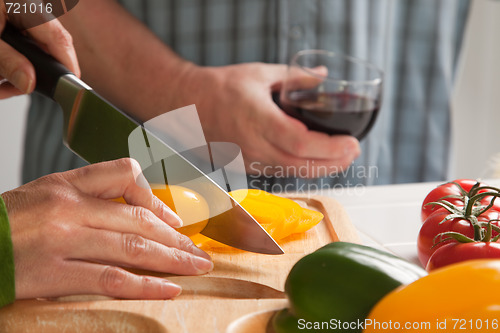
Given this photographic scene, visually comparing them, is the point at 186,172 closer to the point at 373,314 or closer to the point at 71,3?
the point at 373,314

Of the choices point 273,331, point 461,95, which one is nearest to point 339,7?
point 273,331

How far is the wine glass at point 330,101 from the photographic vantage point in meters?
1.03

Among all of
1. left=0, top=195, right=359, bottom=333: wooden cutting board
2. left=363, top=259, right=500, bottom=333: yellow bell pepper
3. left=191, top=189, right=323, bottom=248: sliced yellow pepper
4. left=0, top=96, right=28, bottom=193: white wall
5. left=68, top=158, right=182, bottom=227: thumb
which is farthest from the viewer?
left=0, top=96, right=28, bottom=193: white wall

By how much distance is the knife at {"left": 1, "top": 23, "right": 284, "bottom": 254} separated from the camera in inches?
29.9

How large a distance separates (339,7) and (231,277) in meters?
0.86

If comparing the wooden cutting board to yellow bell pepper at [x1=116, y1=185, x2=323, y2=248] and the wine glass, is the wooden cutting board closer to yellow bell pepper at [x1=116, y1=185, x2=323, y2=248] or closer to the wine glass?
yellow bell pepper at [x1=116, y1=185, x2=323, y2=248]

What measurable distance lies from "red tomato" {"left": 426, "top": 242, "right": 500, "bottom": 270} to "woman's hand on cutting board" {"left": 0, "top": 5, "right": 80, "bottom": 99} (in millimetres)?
618

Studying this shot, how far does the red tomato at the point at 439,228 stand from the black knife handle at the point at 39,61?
0.55 metres

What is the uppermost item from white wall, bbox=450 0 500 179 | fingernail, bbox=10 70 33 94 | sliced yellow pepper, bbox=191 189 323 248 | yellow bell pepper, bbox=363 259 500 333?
fingernail, bbox=10 70 33 94

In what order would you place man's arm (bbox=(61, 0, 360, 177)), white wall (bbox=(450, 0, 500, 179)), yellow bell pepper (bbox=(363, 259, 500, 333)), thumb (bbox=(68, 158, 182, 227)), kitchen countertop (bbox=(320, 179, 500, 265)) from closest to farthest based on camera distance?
yellow bell pepper (bbox=(363, 259, 500, 333))
thumb (bbox=(68, 158, 182, 227))
kitchen countertop (bbox=(320, 179, 500, 265))
man's arm (bbox=(61, 0, 360, 177))
white wall (bbox=(450, 0, 500, 179))

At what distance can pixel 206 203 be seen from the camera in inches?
30.5

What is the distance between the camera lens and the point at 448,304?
44 cm

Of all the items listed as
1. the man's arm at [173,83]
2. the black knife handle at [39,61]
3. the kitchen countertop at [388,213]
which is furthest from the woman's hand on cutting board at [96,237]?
the man's arm at [173,83]

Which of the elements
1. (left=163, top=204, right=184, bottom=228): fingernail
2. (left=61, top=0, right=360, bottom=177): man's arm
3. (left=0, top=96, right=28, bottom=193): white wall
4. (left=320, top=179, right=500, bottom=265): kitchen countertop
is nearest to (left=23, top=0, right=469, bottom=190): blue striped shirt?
(left=61, top=0, right=360, bottom=177): man's arm
